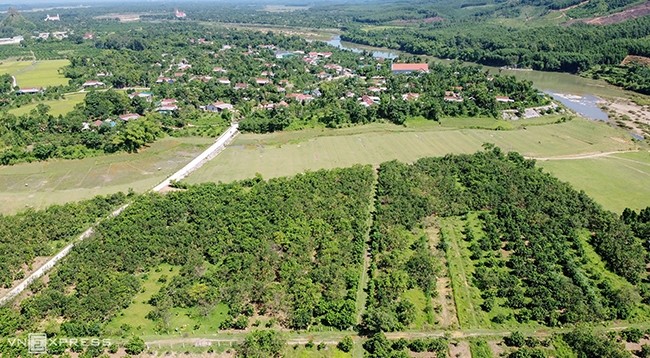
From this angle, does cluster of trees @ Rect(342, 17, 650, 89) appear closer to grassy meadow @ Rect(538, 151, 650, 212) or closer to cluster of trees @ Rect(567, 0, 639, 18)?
cluster of trees @ Rect(567, 0, 639, 18)

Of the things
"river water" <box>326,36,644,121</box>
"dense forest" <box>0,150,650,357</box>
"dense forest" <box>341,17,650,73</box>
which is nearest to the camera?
"dense forest" <box>0,150,650,357</box>

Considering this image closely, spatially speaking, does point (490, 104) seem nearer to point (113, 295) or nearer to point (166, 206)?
point (166, 206)

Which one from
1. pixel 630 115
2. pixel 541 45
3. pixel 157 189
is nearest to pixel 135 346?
pixel 157 189

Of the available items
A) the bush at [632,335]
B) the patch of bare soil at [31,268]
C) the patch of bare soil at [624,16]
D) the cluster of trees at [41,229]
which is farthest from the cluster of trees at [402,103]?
the patch of bare soil at [624,16]

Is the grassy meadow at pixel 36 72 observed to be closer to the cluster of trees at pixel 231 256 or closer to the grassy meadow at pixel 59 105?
the grassy meadow at pixel 59 105

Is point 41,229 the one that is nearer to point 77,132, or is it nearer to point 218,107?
point 77,132

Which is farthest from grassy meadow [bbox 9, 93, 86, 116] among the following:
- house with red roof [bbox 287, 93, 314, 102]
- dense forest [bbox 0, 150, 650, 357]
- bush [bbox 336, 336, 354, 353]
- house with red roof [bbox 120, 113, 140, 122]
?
bush [bbox 336, 336, 354, 353]
